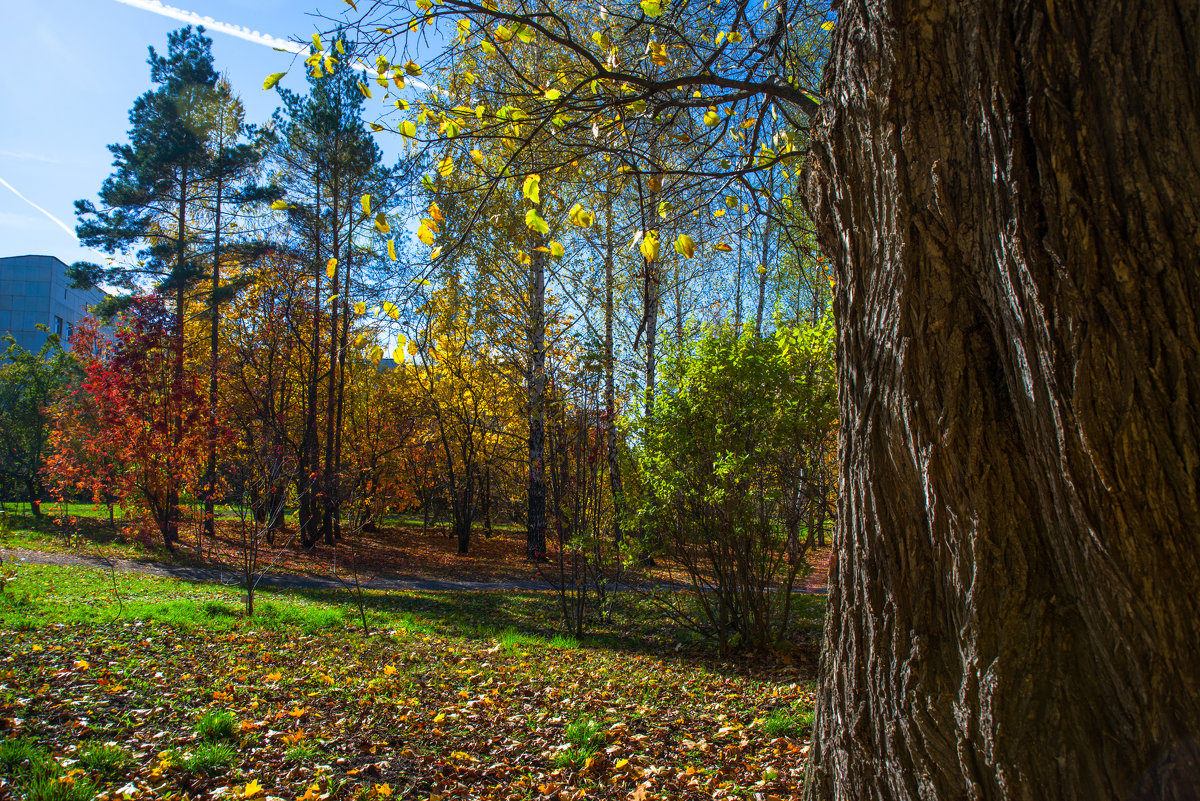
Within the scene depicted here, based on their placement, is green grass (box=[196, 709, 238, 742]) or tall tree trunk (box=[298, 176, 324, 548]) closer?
green grass (box=[196, 709, 238, 742])

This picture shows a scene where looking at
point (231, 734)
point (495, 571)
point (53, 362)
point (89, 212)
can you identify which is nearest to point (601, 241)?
point (495, 571)

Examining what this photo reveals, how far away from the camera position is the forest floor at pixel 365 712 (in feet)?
9.95

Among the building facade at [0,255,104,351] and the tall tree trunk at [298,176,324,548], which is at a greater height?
the building facade at [0,255,104,351]

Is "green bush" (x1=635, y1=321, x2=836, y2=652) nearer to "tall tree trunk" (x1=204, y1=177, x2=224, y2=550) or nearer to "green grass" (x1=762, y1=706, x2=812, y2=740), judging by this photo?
"green grass" (x1=762, y1=706, x2=812, y2=740)

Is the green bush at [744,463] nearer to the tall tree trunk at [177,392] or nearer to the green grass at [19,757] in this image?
the green grass at [19,757]

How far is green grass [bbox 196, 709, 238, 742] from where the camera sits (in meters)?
3.42

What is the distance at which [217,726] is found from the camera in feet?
11.4

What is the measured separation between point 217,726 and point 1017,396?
13.1 feet

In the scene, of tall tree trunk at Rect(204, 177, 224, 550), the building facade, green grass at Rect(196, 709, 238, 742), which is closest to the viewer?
green grass at Rect(196, 709, 238, 742)

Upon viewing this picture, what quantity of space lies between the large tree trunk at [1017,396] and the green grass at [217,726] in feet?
10.4

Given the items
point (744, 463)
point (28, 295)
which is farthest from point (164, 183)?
point (28, 295)

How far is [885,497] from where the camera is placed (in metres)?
1.86

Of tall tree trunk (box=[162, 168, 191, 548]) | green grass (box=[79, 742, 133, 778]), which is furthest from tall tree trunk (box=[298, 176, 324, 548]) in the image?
green grass (box=[79, 742, 133, 778])

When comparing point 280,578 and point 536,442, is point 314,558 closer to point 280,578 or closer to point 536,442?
point 280,578
